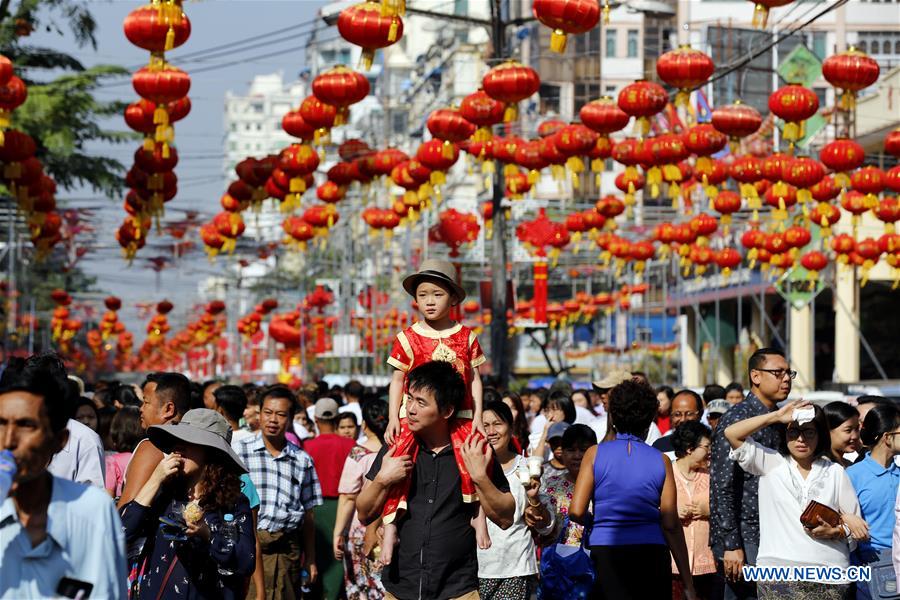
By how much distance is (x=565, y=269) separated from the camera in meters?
44.0

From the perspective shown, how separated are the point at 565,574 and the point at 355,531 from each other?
2525mm

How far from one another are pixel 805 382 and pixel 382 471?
35.1 m

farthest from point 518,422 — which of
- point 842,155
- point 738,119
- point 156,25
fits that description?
point 842,155

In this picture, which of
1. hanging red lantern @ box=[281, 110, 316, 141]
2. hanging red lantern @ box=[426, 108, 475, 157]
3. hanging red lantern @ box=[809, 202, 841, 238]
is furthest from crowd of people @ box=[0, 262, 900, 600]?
hanging red lantern @ box=[809, 202, 841, 238]

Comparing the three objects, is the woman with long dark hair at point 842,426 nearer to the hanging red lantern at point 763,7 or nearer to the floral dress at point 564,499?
the floral dress at point 564,499

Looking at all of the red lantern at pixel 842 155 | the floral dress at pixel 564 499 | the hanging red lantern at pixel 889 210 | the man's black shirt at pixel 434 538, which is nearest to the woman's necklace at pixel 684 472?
the floral dress at pixel 564 499

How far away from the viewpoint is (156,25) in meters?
12.9

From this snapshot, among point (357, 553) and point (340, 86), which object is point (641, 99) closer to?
point (340, 86)

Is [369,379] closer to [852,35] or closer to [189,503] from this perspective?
[852,35]

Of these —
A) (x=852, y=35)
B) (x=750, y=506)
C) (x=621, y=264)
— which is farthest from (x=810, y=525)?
(x=852, y=35)

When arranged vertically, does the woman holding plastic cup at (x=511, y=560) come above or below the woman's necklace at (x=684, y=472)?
below

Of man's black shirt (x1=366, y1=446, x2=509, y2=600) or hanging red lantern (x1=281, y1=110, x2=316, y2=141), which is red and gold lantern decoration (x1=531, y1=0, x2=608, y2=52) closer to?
hanging red lantern (x1=281, y1=110, x2=316, y2=141)

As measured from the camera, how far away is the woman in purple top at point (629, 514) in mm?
7578

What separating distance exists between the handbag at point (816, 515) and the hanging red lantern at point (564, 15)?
5696 mm
